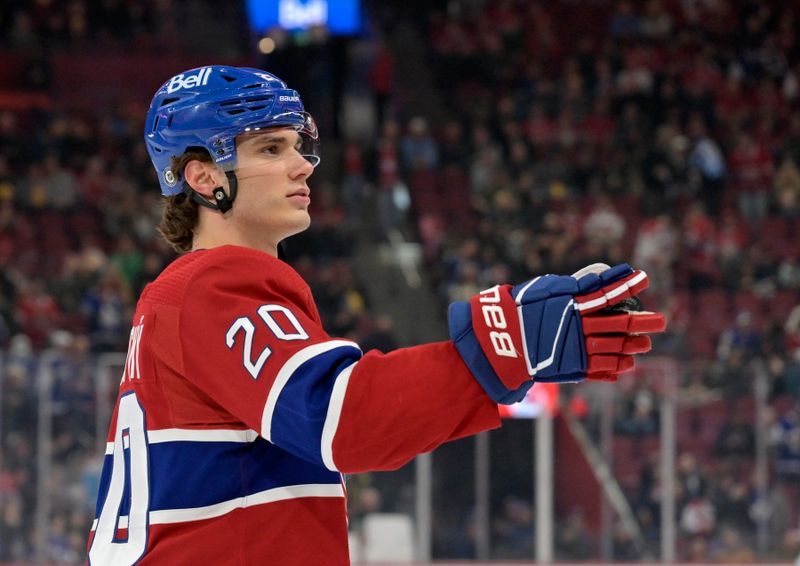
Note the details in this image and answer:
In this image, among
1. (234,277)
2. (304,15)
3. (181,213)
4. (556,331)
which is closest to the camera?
(556,331)

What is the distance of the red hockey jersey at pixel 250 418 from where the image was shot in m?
1.73

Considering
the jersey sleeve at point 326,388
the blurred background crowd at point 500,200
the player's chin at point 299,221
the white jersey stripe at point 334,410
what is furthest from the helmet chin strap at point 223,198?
the blurred background crowd at point 500,200

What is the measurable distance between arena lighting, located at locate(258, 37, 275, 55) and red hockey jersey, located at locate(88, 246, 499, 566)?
1347cm

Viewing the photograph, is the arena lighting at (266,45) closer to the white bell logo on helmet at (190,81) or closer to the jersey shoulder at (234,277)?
the white bell logo on helmet at (190,81)

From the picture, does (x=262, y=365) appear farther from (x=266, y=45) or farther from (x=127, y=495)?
(x=266, y=45)

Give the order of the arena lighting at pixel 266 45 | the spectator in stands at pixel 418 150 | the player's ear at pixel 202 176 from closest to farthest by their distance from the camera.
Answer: the player's ear at pixel 202 176
the spectator in stands at pixel 418 150
the arena lighting at pixel 266 45

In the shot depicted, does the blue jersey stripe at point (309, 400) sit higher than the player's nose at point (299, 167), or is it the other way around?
the player's nose at point (299, 167)

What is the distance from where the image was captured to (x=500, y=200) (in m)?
12.8

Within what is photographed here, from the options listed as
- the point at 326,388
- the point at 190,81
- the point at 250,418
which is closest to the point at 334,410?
the point at 326,388

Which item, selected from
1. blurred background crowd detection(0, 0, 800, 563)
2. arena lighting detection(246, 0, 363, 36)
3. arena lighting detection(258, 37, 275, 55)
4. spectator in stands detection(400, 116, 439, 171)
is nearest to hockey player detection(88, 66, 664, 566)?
blurred background crowd detection(0, 0, 800, 563)

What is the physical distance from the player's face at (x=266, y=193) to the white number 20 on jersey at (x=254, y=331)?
0.28 metres

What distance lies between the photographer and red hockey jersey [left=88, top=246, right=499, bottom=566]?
173 centimetres

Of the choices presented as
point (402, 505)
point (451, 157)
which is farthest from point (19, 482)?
point (451, 157)

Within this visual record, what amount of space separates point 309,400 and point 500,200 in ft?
36.5
